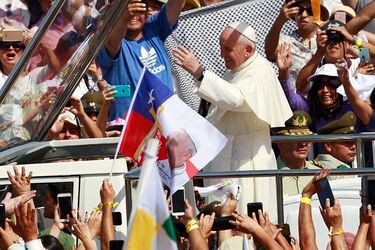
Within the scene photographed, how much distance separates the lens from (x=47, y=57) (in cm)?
845

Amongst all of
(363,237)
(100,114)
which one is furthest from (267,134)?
(363,237)

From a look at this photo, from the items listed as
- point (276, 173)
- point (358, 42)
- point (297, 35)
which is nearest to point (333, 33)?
point (358, 42)

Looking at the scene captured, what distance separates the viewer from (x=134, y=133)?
7688 millimetres

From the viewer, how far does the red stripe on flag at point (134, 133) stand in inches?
301

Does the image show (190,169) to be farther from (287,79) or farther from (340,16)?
(340,16)

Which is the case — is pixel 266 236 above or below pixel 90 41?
below

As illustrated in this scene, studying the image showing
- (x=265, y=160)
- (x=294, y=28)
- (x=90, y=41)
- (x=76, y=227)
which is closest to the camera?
(x=76, y=227)

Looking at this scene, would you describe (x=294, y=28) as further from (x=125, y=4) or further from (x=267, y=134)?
(x=125, y=4)

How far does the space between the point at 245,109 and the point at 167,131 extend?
1671 millimetres

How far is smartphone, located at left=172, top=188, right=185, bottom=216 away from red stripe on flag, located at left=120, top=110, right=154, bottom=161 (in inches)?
16.1

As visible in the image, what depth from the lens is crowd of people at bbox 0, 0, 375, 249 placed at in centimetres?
756

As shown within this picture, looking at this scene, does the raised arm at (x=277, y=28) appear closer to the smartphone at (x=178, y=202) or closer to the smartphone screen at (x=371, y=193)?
the smartphone screen at (x=371, y=193)

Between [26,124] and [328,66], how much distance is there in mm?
2847

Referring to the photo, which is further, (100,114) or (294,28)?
(294,28)
